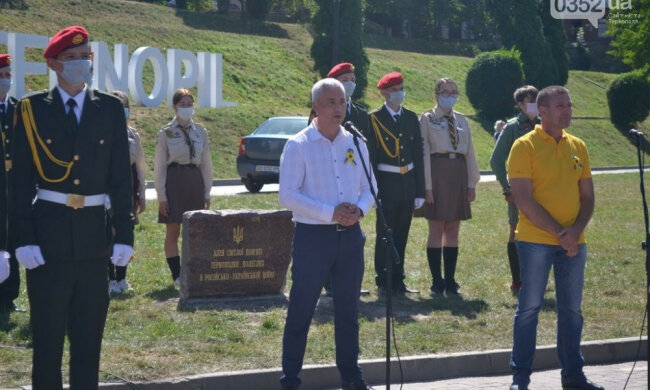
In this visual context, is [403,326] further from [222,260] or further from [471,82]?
[471,82]

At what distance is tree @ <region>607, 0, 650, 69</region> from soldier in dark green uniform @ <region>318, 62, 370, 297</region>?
114 ft

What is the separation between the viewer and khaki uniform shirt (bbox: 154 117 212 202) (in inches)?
420

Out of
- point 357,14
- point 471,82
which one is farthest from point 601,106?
point 357,14

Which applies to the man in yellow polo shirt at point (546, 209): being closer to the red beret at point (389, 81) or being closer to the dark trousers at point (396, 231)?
the dark trousers at point (396, 231)

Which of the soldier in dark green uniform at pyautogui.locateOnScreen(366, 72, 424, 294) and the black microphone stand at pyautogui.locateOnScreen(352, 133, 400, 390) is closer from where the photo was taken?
the black microphone stand at pyautogui.locateOnScreen(352, 133, 400, 390)

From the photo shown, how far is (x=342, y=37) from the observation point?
47375mm

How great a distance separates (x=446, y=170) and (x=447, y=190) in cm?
22

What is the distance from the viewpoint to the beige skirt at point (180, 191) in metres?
10.8

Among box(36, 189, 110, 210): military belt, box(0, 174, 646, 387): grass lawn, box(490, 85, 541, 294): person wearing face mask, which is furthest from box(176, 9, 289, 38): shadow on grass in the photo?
box(36, 189, 110, 210): military belt

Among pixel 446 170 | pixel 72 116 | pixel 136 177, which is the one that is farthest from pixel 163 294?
pixel 72 116

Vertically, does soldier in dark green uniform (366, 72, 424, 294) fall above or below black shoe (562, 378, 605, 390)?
above

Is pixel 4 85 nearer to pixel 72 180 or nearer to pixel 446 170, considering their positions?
pixel 72 180

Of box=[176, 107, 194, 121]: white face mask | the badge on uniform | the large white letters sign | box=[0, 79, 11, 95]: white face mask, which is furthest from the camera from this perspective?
the large white letters sign

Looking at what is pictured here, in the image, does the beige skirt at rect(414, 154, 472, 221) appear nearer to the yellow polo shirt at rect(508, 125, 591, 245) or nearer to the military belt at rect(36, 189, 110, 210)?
the yellow polo shirt at rect(508, 125, 591, 245)
